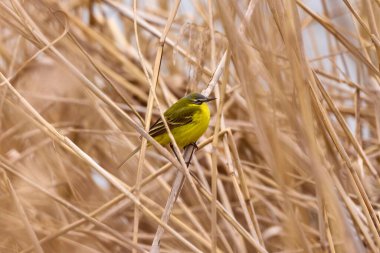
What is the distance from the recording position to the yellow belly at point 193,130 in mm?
3129

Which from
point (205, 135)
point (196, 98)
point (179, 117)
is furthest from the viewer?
point (205, 135)

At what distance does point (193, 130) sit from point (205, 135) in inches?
22.9

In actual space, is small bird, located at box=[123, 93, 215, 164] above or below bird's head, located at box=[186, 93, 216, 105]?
below

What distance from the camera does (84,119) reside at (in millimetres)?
4184

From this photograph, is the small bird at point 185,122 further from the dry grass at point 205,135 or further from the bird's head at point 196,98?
the dry grass at point 205,135

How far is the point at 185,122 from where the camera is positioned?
3.23 metres

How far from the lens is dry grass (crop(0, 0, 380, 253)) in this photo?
181 cm

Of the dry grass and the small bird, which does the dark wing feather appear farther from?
the dry grass

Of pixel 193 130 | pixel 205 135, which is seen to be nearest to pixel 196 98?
pixel 193 130

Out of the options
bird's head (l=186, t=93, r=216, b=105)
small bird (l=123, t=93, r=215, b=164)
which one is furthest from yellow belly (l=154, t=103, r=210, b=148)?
bird's head (l=186, t=93, r=216, b=105)

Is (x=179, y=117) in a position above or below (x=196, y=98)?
below

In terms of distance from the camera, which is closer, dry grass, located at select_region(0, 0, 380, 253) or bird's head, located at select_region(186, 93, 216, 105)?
dry grass, located at select_region(0, 0, 380, 253)

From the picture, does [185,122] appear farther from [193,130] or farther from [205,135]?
[205,135]

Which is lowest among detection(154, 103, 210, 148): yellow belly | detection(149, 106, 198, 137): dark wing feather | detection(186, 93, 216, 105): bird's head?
detection(154, 103, 210, 148): yellow belly
